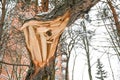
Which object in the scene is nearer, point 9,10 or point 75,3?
point 75,3

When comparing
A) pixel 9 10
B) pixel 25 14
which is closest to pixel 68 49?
pixel 9 10

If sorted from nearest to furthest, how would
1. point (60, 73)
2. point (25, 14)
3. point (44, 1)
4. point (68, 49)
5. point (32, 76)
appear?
Result: point (32, 76), point (44, 1), point (25, 14), point (68, 49), point (60, 73)

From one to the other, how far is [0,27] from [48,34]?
21.9ft

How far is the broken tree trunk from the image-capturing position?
80.2 inches

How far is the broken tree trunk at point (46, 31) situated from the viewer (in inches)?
80.2

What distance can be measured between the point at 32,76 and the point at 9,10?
32.8 ft

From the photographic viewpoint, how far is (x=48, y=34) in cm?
209

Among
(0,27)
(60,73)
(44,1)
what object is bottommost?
(60,73)

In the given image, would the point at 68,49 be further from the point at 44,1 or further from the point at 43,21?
the point at 43,21

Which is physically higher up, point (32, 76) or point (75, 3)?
point (75, 3)

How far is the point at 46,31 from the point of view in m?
2.05

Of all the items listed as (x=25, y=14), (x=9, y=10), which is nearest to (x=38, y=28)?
(x=25, y=14)

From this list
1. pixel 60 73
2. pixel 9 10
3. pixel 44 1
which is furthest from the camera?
pixel 60 73

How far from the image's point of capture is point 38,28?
204 cm
